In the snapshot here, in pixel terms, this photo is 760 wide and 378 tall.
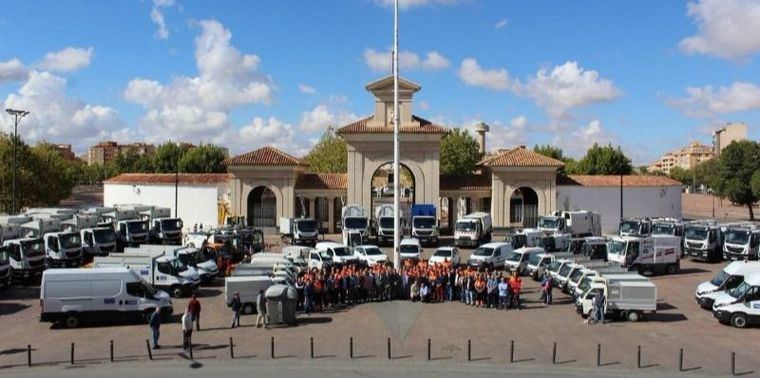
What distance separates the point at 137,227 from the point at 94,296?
71.3 feet

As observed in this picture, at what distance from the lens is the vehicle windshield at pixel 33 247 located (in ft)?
115

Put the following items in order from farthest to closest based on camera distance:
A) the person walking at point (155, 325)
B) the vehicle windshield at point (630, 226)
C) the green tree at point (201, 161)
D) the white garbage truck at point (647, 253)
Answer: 1. the green tree at point (201, 161)
2. the vehicle windshield at point (630, 226)
3. the white garbage truck at point (647, 253)
4. the person walking at point (155, 325)

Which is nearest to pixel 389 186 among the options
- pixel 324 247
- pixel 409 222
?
pixel 409 222

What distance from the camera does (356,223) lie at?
161 ft

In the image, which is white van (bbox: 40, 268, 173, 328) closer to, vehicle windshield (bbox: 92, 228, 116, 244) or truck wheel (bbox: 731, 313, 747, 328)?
vehicle windshield (bbox: 92, 228, 116, 244)

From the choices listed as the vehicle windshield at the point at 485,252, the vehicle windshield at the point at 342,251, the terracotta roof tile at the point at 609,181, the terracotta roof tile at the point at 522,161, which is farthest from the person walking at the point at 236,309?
the terracotta roof tile at the point at 609,181

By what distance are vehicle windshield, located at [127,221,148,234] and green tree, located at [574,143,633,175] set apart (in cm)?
6312

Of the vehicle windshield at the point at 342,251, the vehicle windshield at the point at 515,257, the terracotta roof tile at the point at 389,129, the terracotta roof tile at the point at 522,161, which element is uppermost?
the terracotta roof tile at the point at 389,129

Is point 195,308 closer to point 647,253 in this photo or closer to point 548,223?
point 647,253

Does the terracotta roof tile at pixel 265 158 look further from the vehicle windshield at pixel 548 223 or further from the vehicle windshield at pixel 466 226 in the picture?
the vehicle windshield at pixel 548 223

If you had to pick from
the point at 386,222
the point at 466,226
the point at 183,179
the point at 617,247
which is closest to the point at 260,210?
the point at 183,179

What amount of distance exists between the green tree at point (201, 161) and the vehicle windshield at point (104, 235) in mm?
73765

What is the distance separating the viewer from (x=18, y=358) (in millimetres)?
20344

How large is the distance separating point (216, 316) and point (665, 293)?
1970cm
